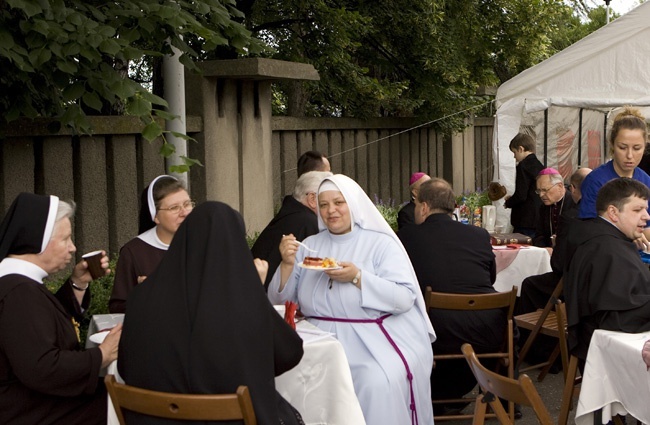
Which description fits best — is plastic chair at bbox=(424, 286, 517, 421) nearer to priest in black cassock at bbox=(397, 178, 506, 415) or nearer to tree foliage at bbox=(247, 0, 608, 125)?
priest in black cassock at bbox=(397, 178, 506, 415)

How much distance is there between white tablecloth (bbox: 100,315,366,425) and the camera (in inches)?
161

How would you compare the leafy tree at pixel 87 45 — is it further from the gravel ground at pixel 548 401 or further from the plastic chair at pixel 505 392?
the gravel ground at pixel 548 401

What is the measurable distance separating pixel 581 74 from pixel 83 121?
23.9ft

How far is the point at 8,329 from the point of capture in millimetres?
3436

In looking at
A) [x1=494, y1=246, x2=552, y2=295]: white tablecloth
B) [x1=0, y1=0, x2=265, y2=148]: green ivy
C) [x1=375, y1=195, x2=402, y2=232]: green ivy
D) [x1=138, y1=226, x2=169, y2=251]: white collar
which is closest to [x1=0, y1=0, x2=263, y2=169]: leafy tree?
[x1=0, y1=0, x2=265, y2=148]: green ivy

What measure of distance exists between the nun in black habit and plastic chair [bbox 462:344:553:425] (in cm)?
84

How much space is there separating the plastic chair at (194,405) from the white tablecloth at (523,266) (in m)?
4.60

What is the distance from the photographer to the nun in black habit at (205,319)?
3.23 metres

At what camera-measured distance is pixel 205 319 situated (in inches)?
127

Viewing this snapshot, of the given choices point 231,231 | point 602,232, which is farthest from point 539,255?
point 231,231

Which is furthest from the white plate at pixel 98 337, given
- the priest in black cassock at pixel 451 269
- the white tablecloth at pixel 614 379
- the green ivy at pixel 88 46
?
the white tablecloth at pixel 614 379

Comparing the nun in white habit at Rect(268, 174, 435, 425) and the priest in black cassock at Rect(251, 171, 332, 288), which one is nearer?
the nun in white habit at Rect(268, 174, 435, 425)

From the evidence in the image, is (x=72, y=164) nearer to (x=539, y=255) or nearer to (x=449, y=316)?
(x=449, y=316)

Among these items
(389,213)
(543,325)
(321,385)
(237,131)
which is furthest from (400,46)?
(321,385)
